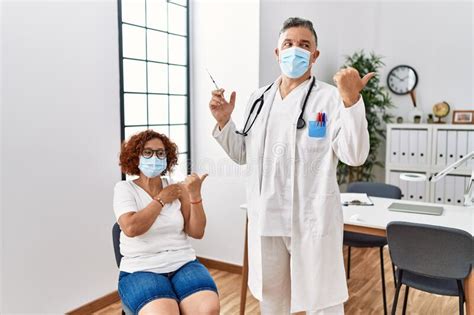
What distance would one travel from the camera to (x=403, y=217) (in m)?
2.58

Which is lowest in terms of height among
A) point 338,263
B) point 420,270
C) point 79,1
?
point 420,270

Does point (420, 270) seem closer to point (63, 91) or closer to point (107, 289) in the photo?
point (107, 289)

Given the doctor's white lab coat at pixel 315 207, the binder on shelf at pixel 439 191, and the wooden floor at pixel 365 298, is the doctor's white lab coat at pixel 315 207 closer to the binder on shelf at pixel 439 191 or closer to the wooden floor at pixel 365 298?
the wooden floor at pixel 365 298

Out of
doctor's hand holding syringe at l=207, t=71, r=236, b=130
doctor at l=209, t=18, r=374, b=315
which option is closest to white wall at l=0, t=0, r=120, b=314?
doctor's hand holding syringe at l=207, t=71, r=236, b=130

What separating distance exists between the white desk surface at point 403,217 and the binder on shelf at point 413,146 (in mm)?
1626

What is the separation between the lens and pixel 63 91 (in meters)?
2.52

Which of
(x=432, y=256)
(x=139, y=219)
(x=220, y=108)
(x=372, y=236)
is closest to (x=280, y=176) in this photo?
(x=220, y=108)

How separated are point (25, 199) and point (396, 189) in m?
2.53

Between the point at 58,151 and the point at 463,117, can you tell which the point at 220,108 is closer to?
the point at 58,151

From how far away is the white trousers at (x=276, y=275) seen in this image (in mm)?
1682

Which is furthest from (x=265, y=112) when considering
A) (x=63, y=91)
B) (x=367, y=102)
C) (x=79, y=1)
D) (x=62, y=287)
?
(x=367, y=102)

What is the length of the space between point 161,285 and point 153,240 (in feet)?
0.74

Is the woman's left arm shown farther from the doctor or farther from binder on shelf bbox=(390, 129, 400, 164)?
binder on shelf bbox=(390, 129, 400, 164)

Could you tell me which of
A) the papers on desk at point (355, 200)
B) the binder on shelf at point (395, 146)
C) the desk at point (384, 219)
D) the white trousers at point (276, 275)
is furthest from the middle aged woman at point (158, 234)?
the binder on shelf at point (395, 146)
